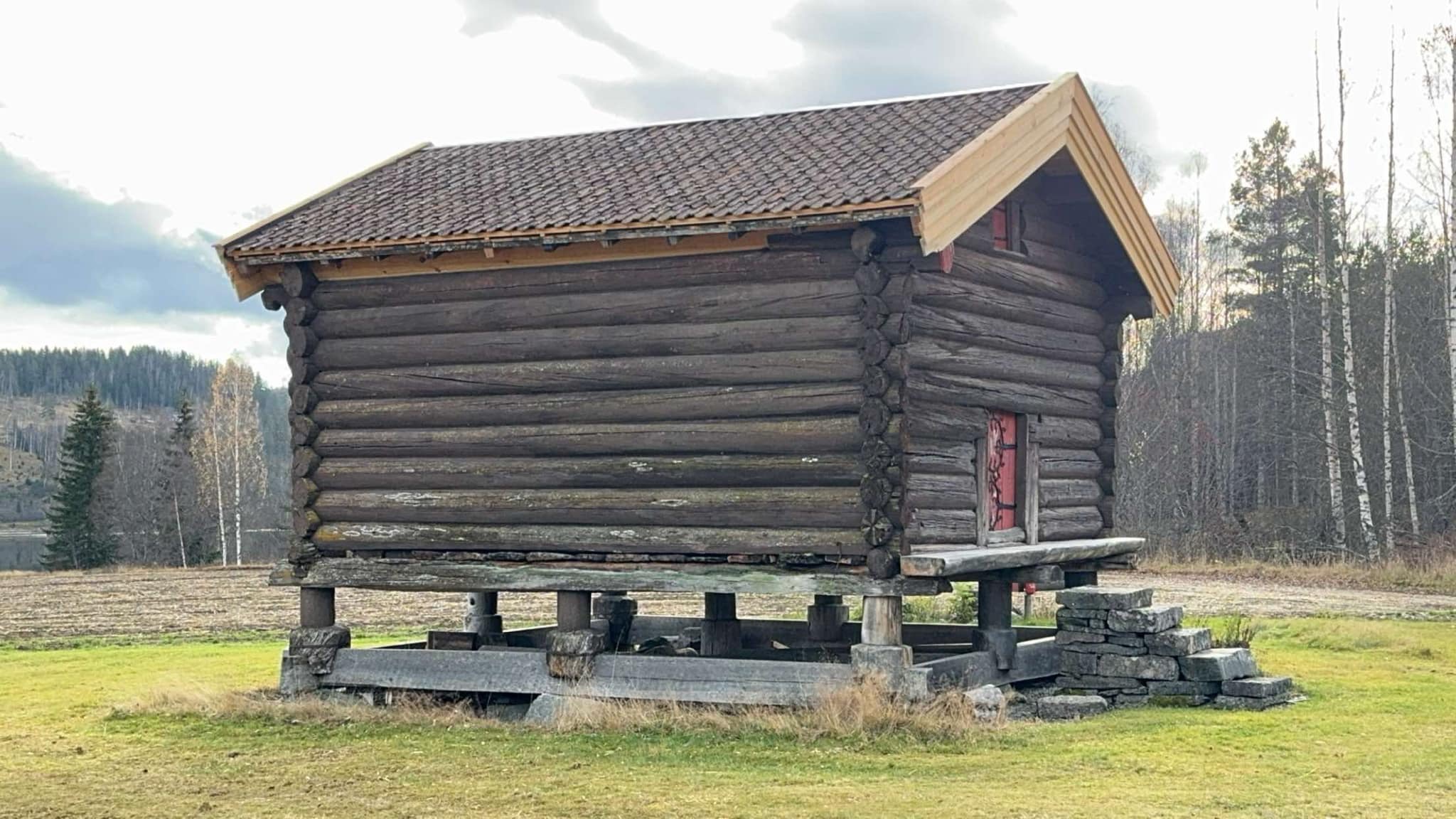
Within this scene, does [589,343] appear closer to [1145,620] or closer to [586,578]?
[586,578]

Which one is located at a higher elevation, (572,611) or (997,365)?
(997,365)

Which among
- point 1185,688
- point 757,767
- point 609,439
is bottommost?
point 757,767

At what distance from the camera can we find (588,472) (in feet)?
49.8

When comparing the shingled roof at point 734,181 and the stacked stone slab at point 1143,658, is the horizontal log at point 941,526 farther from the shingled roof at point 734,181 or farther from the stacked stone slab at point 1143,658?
the shingled roof at point 734,181

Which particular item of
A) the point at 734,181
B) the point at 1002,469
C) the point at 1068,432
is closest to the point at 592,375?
the point at 734,181

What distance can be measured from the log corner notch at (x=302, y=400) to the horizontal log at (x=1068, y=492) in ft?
25.1

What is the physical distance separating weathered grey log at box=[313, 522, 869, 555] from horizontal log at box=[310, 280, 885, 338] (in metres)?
1.96

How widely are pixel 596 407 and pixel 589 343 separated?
620 millimetres

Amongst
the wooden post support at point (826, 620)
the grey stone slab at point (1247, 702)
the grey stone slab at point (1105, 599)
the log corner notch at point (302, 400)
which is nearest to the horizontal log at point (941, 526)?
the grey stone slab at point (1105, 599)

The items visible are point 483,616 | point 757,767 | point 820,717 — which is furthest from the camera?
point 483,616

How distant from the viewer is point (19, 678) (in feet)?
66.7

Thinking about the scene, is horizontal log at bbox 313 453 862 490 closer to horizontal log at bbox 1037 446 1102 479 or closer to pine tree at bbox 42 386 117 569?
horizontal log at bbox 1037 446 1102 479

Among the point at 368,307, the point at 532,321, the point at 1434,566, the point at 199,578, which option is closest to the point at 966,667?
the point at 532,321

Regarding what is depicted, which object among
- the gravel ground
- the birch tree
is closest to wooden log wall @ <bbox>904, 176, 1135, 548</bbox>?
the gravel ground
